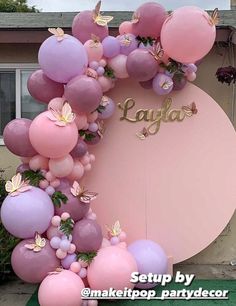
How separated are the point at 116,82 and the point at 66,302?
2.46 m

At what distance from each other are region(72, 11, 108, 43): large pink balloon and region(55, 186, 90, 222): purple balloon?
1.58 meters

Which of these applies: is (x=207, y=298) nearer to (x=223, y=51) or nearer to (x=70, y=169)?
(x=70, y=169)

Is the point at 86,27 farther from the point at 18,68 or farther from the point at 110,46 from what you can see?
the point at 18,68

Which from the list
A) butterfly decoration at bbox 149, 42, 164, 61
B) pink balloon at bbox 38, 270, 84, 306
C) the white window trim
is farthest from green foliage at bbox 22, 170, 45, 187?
butterfly decoration at bbox 149, 42, 164, 61

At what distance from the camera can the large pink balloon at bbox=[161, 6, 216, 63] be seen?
4273mm

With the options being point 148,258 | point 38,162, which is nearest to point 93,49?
point 38,162

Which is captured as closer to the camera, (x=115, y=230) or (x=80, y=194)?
(x=80, y=194)

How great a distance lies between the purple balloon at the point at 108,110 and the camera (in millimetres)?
4645

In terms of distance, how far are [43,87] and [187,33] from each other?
1538mm

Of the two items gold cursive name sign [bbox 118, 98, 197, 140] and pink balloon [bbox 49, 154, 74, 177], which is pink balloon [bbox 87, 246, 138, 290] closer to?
pink balloon [bbox 49, 154, 74, 177]

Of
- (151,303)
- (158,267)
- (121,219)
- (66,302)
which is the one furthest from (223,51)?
(66,302)

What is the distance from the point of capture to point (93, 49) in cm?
436

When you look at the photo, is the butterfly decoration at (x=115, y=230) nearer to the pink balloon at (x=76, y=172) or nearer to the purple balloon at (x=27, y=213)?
the pink balloon at (x=76, y=172)

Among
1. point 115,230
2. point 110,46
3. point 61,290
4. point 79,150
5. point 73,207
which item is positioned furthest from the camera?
point 115,230
